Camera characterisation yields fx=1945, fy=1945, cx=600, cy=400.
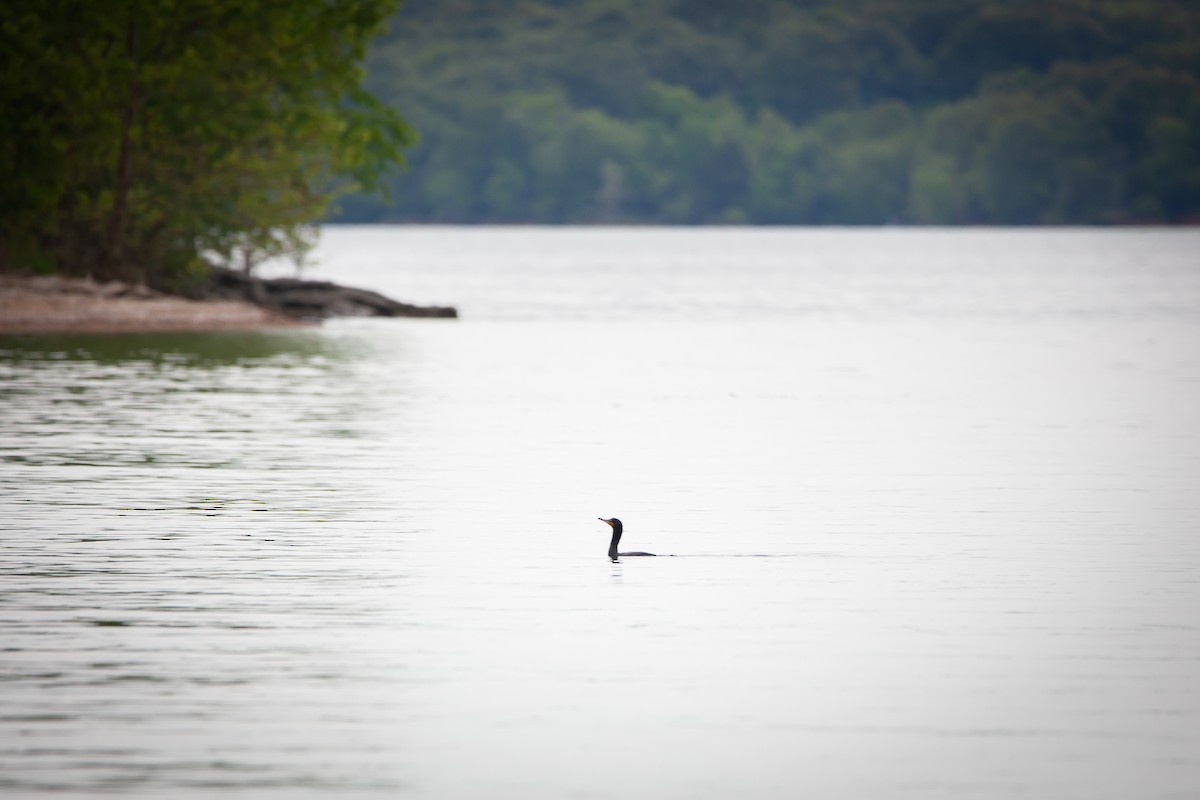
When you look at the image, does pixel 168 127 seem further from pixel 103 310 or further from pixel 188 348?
pixel 188 348

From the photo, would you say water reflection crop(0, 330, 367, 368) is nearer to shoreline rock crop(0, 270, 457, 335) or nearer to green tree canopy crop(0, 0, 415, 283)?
shoreline rock crop(0, 270, 457, 335)

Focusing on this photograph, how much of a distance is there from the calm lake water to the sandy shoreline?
13999mm

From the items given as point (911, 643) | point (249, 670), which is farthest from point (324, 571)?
point (911, 643)

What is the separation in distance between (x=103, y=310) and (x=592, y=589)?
38.3m

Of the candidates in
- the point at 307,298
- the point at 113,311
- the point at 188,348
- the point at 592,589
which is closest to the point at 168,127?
the point at 113,311

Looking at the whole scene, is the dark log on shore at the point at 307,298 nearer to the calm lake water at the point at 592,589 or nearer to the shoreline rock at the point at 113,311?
the shoreline rock at the point at 113,311

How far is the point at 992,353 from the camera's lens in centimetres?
4781

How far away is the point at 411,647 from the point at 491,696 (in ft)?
4.70

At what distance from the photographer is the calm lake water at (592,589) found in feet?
33.6

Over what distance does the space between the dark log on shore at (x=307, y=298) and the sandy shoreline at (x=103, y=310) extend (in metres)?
4.34

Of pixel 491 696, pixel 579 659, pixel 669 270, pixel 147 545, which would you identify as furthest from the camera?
pixel 669 270

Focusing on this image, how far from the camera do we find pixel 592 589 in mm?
14961

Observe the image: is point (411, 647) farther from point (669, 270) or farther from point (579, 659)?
point (669, 270)

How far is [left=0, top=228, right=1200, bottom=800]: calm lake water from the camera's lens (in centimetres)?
1023
